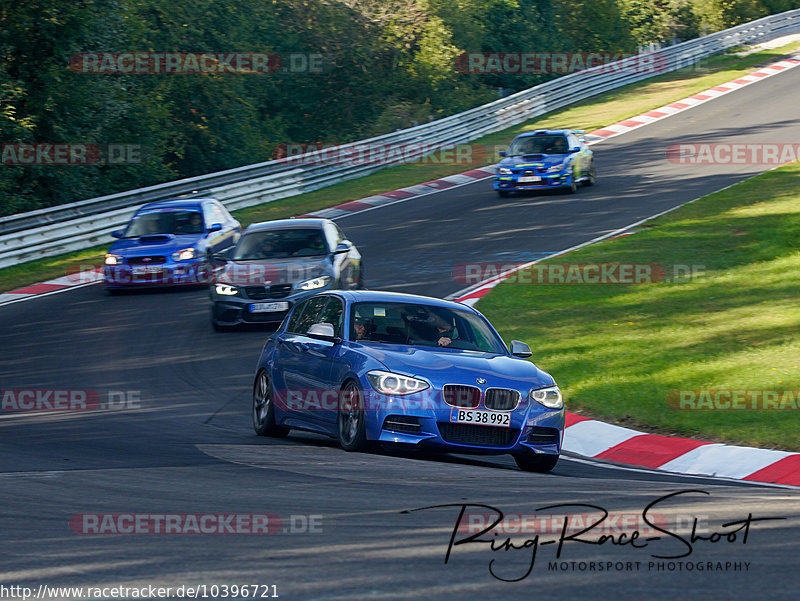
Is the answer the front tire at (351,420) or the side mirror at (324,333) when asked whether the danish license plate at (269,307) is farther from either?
the front tire at (351,420)

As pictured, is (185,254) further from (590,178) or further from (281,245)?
(590,178)

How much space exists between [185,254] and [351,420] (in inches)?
460

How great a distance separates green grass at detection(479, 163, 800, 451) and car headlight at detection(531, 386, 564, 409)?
1761 mm

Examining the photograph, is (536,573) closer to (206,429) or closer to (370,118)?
(206,429)

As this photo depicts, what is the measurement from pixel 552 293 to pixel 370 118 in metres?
28.2

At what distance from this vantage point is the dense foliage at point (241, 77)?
30.5 m

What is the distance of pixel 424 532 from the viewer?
657 cm

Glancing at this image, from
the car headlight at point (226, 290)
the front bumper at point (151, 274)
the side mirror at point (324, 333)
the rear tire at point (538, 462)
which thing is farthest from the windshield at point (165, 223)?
the rear tire at point (538, 462)

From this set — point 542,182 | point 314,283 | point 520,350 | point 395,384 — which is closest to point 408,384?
point 395,384

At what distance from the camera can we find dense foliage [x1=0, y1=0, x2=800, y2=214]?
100 ft

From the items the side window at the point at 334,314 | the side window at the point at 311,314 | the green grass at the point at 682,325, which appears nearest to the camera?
the side window at the point at 334,314

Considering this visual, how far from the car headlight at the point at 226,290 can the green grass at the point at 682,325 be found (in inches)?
149

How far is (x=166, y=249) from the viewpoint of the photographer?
68.1ft

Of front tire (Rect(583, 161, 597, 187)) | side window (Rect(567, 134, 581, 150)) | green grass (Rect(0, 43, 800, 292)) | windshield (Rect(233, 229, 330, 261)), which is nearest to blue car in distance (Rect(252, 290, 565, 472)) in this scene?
windshield (Rect(233, 229, 330, 261))
